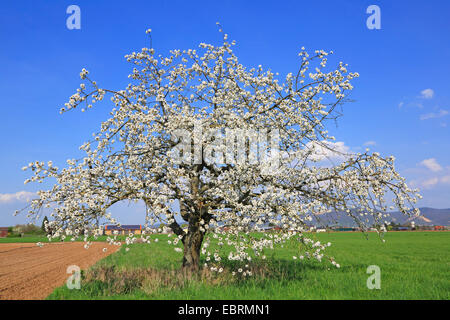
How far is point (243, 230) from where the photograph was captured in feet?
38.9

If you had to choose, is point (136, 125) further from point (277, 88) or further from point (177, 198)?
point (277, 88)

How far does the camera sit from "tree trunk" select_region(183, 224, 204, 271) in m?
14.2

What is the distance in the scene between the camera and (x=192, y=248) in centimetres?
1447

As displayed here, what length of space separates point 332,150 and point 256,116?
10.6ft

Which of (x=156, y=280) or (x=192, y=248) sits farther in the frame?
(x=192, y=248)

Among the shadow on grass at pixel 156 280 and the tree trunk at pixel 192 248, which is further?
the tree trunk at pixel 192 248

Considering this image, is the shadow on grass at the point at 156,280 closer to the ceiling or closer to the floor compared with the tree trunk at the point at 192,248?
closer to the floor

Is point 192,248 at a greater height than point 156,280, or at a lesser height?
greater

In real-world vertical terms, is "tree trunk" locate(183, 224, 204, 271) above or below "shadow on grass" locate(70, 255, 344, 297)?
above

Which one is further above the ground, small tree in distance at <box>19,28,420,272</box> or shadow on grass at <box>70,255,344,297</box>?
small tree in distance at <box>19,28,420,272</box>

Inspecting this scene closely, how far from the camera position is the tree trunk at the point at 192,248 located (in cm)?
1425

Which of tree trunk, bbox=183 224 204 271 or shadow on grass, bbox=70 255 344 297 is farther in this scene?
tree trunk, bbox=183 224 204 271
